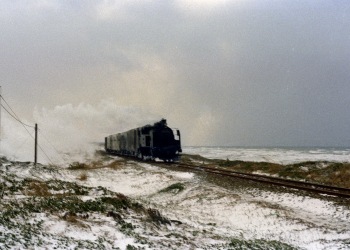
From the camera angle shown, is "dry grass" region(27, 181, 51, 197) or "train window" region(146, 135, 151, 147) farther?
"train window" region(146, 135, 151, 147)

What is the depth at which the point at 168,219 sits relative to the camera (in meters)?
12.2

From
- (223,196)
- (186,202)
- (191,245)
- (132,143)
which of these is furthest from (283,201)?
(132,143)

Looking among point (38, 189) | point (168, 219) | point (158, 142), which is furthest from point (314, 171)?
point (38, 189)

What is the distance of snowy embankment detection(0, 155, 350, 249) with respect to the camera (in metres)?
8.84

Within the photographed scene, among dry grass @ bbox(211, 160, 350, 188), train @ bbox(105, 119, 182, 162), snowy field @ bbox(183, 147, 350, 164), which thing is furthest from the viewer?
snowy field @ bbox(183, 147, 350, 164)

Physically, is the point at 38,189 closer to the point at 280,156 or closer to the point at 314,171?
the point at 314,171

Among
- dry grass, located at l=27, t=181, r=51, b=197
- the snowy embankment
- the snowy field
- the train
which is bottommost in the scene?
the snowy field

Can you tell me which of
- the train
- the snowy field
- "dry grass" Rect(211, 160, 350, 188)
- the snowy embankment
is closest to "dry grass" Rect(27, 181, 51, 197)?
the snowy embankment

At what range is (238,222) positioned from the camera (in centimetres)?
1384

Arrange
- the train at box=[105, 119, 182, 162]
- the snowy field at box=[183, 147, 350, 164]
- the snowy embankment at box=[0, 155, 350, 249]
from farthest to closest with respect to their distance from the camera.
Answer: the snowy field at box=[183, 147, 350, 164] → the train at box=[105, 119, 182, 162] → the snowy embankment at box=[0, 155, 350, 249]

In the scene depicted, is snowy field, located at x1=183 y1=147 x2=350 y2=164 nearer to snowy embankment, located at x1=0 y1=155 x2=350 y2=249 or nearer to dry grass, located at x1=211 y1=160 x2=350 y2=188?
dry grass, located at x1=211 y1=160 x2=350 y2=188

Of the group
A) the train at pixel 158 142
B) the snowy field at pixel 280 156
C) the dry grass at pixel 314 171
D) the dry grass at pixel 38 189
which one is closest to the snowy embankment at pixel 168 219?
the dry grass at pixel 38 189

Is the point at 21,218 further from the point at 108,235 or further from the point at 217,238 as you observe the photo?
the point at 217,238

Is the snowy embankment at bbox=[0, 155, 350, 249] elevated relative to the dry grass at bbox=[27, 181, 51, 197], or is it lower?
lower
